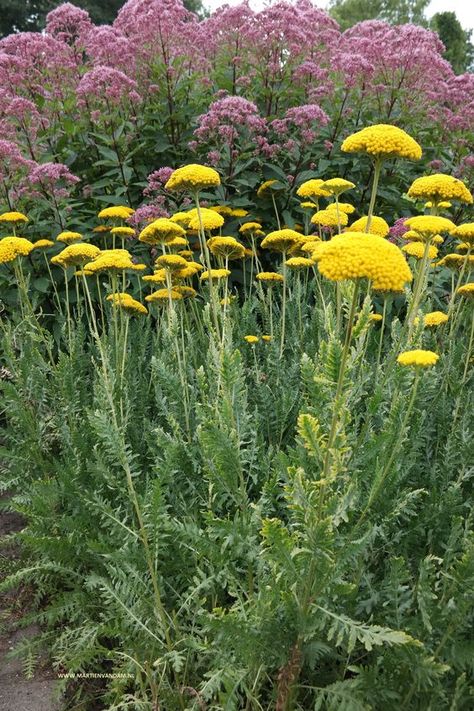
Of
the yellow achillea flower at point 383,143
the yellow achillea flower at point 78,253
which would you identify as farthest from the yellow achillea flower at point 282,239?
the yellow achillea flower at point 383,143

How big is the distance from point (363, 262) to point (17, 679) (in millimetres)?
1938

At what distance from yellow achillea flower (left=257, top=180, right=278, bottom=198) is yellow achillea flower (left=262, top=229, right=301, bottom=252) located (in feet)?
4.58

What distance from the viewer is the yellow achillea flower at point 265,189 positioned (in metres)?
4.31

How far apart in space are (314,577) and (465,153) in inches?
177

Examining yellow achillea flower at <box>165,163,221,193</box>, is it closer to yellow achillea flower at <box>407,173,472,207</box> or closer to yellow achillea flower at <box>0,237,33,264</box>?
yellow achillea flower at <box>407,173,472,207</box>

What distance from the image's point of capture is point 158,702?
184 centimetres

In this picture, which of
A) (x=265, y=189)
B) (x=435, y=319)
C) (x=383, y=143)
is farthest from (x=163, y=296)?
(x=265, y=189)

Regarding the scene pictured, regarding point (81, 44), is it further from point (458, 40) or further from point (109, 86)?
point (458, 40)

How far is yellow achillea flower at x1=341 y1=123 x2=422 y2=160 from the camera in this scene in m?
1.76

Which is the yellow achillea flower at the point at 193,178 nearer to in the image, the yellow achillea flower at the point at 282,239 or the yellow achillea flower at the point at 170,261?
the yellow achillea flower at the point at 170,261

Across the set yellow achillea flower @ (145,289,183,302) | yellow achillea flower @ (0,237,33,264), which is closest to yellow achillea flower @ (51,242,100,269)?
yellow achillea flower @ (0,237,33,264)

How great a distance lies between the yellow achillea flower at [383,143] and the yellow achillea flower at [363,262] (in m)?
0.62

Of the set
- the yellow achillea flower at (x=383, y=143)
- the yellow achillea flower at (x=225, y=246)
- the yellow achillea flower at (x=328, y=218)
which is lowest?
the yellow achillea flower at (x=225, y=246)

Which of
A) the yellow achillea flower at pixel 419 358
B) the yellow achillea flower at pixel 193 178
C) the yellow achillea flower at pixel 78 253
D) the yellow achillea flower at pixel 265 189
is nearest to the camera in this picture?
the yellow achillea flower at pixel 419 358
